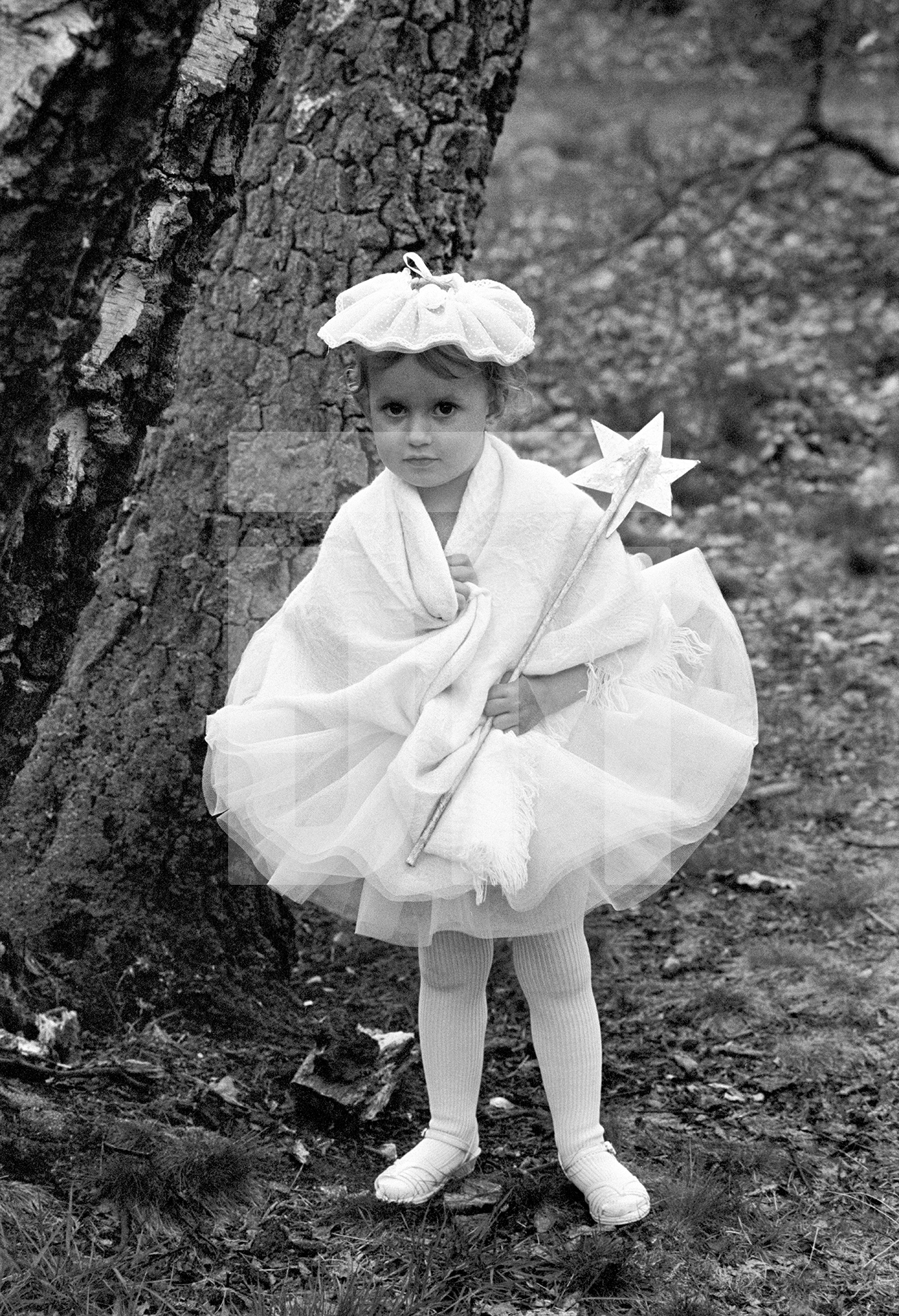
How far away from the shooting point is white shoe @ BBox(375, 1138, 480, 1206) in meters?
2.86

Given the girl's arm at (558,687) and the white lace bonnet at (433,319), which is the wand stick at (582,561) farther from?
the white lace bonnet at (433,319)

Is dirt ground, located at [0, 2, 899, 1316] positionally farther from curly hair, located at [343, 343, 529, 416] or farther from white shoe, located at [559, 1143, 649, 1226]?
curly hair, located at [343, 343, 529, 416]

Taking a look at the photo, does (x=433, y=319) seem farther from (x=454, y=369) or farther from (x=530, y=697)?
(x=530, y=697)

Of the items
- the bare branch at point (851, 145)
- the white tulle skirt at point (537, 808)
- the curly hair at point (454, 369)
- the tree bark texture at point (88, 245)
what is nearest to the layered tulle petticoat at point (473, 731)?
the white tulle skirt at point (537, 808)

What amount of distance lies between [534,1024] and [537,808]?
22.5 inches

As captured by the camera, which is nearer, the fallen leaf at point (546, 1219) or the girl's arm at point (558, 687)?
the girl's arm at point (558, 687)

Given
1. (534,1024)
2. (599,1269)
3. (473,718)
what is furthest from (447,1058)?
(473,718)

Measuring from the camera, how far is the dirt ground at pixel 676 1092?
2656mm

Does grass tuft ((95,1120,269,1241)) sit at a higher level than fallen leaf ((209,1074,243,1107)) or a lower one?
lower

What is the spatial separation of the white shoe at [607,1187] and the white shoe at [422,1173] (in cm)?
23

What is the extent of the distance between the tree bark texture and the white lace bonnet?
0.30 m

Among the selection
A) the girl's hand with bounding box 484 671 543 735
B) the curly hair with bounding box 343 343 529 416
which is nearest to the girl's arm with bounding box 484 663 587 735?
the girl's hand with bounding box 484 671 543 735

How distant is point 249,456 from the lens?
3.58 meters

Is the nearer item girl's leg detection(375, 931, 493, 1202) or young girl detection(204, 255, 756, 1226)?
young girl detection(204, 255, 756, 1226)
